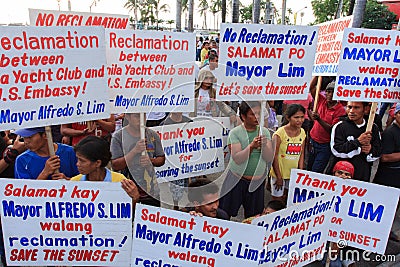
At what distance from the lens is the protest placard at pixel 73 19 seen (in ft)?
10.2

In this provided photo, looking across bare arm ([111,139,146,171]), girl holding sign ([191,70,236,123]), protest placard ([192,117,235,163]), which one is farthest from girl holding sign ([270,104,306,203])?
bare arm ([111,139,146,171])

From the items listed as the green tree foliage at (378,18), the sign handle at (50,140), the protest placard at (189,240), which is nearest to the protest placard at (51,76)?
the sign handle at (50,140)

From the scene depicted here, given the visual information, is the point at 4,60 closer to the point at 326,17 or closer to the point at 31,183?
the point at 31,183

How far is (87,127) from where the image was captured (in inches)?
155

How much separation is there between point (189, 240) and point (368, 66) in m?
2.09

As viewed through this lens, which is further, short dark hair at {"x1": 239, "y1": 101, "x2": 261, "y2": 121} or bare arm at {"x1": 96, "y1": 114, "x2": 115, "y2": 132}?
bare arm at {"x1": 96, "y1": 114, "x2": 115, "y2": 132}

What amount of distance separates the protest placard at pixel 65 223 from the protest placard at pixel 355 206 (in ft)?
4.24

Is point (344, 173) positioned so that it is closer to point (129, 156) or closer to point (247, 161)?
point (247, 161)

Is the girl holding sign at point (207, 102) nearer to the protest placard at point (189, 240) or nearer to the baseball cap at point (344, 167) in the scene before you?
the baseball cap at point (344, 167)

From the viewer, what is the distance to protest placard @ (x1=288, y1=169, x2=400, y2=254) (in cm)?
254

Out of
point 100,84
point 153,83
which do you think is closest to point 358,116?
point 153,83

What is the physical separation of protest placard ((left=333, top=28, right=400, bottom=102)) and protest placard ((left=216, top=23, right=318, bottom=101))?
0.28 metres

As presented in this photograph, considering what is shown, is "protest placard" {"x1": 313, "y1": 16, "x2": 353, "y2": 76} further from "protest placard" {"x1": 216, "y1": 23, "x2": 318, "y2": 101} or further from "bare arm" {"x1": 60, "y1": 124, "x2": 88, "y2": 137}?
"bare arm" {"x1": 60, "y1": 124, "x2": 88, "y2": 137}

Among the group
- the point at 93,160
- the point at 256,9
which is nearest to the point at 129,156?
the point at 93,160
